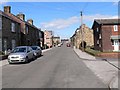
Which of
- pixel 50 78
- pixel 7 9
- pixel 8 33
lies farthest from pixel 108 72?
pixel 7 9

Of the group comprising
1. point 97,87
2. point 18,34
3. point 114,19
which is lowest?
point 97,87

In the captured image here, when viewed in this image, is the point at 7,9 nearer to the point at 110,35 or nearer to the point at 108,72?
the point at 110,35

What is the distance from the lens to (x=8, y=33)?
3625 centimetres

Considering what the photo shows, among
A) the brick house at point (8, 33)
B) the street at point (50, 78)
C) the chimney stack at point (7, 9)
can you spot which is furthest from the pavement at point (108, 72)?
the chimney stack at point (7, 9)

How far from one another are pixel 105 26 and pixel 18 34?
51.6 ft

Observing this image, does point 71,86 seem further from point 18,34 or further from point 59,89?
point 18,34

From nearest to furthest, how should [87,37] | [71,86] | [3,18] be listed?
[71,86], [3,18], [87,37]

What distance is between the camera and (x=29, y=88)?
9164 mm

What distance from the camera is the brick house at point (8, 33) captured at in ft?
111

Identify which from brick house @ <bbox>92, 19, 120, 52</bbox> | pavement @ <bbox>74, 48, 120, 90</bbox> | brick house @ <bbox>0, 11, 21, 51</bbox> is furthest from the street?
brick house @ <bbox>92, 19, 120, 52</bbox>

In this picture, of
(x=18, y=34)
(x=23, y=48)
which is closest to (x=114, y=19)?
(x=18, y=34)

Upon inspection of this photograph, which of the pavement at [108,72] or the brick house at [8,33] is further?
the brick house at [8,33]

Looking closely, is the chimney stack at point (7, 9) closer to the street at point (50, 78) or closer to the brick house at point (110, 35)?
the brick house at point (110, 35)

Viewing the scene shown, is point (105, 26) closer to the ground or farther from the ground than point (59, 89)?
farther from the ground
